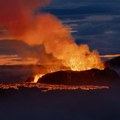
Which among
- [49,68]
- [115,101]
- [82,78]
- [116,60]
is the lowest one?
[115,101]

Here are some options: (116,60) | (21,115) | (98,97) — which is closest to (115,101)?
(98,97)

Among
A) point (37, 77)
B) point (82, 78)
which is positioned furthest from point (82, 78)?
point (37, 77)

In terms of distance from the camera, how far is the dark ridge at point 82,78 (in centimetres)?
8912

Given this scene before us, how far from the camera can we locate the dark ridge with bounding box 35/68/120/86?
89.1 m

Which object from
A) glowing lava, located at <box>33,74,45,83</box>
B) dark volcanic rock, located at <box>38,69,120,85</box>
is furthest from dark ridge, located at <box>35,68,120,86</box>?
glowing lava, located at <box>33,74,45,83</box>

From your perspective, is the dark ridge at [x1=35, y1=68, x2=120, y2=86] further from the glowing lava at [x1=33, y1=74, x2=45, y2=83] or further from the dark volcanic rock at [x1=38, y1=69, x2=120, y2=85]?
the glowing lava at [x1=33, y1=74, x2=45, y2=83]

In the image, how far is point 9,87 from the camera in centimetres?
8288

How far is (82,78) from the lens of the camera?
89062 mm

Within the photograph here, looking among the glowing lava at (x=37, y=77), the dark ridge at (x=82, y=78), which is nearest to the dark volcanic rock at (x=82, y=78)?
the dark ridge at (x=82, y=78)

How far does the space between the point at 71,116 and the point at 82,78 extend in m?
22.6

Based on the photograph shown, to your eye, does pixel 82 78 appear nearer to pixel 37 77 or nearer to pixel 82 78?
pixel 82 78

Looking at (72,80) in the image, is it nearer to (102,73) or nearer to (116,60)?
(102,73)

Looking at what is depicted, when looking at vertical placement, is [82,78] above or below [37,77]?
below

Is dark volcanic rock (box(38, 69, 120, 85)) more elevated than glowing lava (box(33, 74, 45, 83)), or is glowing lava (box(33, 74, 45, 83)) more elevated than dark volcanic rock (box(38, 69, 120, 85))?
glowing lava (box(33, 74, 45, 83))
